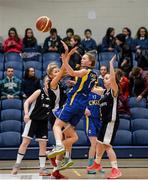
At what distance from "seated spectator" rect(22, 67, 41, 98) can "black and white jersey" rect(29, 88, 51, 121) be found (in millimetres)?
3971

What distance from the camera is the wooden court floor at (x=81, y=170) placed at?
8.47 metres

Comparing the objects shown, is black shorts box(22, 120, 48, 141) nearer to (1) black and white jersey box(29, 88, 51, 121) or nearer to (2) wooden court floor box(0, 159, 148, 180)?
(1) black and white jersey box(29, 88, 51, 121)

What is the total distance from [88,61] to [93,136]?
171 cm

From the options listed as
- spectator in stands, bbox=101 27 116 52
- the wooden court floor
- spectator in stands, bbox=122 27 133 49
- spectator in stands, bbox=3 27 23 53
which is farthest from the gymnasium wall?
the wooden court floor

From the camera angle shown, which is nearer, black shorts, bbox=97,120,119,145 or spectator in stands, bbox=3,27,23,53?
black shorts, bbox=97,120,119,145

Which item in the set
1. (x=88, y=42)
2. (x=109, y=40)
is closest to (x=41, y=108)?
(x=88, y=42)

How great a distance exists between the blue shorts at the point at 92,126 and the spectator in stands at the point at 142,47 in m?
5.50

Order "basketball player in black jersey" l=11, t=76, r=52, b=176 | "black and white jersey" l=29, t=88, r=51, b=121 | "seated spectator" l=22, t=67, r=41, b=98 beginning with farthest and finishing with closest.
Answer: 1. "seated spectator" l=22, t=67, r=41, b=98
2. "black and white jersey" l=29, t=88, r=51, b=121
3. "basketball player in black jersey" l=11, t=76, r=52, b=176

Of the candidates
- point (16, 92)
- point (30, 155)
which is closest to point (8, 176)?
point (30, 155)

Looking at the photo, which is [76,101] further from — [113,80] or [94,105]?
[94,105]

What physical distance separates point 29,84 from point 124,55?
10.1 ft

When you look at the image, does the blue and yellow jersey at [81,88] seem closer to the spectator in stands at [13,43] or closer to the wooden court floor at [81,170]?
the wooden court floor at [81,170]

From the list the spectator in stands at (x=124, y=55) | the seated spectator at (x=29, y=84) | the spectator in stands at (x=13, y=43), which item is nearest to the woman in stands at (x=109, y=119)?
the seated spectator at (x=29, y=84)

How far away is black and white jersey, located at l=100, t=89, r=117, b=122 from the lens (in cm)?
873
